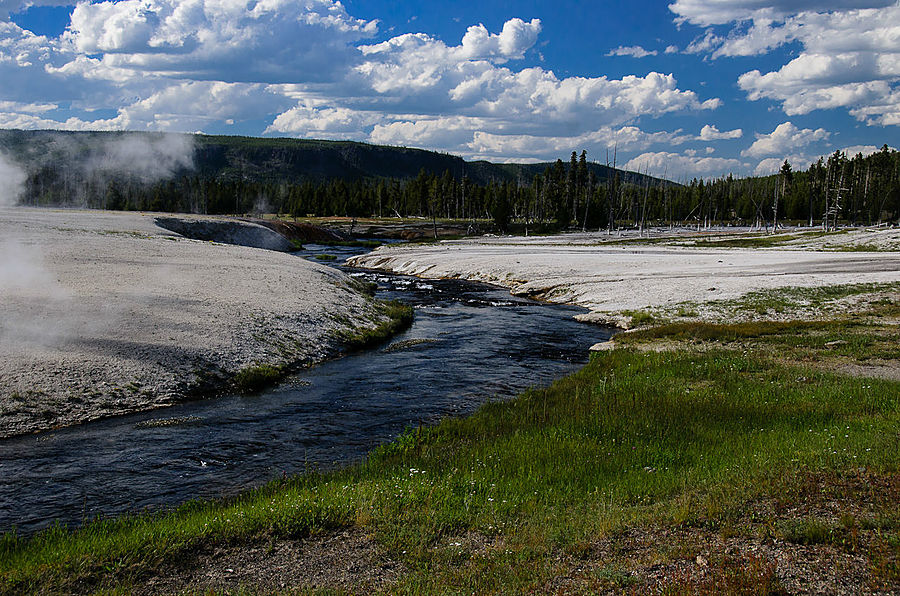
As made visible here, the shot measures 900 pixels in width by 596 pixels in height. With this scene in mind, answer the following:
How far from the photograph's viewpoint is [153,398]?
18391 mm

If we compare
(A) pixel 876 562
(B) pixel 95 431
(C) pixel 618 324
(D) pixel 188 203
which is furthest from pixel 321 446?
(D) pixel 188 203

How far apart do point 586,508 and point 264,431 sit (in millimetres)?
9608

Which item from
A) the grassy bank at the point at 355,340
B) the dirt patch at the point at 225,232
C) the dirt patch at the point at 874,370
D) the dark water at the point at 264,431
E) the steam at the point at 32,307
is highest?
the dirt patch at the point at 225,232

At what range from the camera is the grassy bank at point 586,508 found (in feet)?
25.1

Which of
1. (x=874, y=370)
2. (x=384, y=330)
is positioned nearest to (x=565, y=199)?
(x=384, y=330)

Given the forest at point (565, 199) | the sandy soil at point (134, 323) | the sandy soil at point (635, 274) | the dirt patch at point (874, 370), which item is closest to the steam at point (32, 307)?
the sandy soil at point (134, 323)

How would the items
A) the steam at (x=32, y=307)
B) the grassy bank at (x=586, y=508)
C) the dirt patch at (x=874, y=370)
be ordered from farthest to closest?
1. the steam at (x=32, y=307)
2. the dirt patch at (x=874, y=370)
3. the grassy bank at (x=586, y=508)

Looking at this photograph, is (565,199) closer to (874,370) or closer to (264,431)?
(874,370)

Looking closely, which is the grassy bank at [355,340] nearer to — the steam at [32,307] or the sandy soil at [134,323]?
the sandy soil at [134,323]

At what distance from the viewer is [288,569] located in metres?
8.36

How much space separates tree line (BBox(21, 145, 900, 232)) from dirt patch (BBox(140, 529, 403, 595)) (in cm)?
13266

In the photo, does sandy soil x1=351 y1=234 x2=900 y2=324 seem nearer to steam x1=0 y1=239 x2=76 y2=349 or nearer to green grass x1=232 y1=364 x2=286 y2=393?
green grass x1=232 y1=364 x2=286 y2=393

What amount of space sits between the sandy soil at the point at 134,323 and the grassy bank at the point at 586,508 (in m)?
8.46

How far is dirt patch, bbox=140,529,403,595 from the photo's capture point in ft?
25.8
